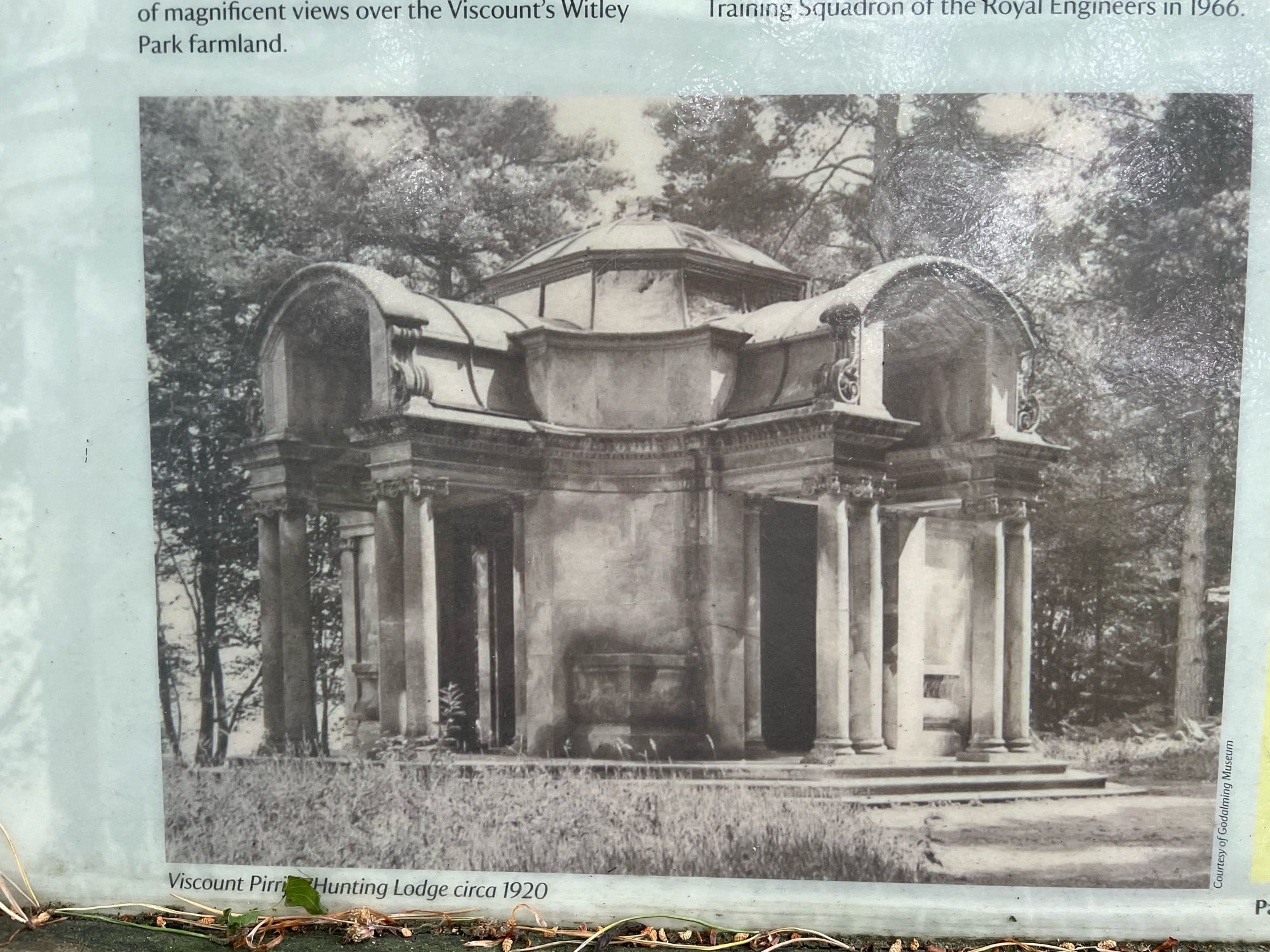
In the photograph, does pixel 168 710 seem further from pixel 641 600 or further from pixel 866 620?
pixel 866 620

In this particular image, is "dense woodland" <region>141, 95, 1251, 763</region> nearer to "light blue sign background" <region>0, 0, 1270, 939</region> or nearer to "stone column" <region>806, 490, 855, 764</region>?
"light blue sign background" <region>0, 0, 1270, 939</region>

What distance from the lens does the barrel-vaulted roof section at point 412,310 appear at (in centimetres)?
435

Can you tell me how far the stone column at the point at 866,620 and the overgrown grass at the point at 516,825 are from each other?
1.35 feet

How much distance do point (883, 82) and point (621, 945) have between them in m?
3.95

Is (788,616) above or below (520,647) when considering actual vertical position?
above

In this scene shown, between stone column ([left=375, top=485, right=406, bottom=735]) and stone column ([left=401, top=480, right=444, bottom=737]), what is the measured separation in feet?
0.10

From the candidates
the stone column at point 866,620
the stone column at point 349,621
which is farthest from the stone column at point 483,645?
the stone column at point 866,620

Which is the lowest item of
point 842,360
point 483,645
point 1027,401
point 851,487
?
point 483,645

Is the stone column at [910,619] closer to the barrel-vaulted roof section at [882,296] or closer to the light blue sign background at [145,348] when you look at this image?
the light blue sign background at [145,348]

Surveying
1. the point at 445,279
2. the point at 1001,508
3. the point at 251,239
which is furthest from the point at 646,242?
the point at 1001,508

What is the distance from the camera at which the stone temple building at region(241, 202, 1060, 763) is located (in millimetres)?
4348

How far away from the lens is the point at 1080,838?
424 centimetres

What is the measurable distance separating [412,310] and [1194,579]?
12.0 feet

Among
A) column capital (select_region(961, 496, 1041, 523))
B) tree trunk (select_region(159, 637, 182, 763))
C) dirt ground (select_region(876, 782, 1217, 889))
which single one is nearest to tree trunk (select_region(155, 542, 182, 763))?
tree trunk (select_region(159, 637, 182, 763))
